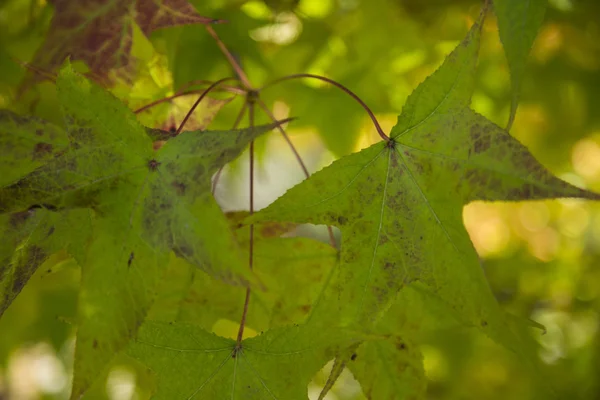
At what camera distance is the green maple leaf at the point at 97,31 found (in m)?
0.81

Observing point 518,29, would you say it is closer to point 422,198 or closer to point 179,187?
point 422,198

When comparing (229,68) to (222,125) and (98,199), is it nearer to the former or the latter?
(222,125)

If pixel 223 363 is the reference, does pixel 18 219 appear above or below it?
above

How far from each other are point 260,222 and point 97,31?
46cm

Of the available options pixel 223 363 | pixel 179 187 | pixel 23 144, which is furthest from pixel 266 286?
pixel 23 144

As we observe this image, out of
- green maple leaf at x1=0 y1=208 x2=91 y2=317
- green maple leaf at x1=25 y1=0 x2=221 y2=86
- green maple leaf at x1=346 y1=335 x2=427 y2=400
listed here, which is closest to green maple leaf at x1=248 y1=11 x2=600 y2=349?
green maple leaf at x1=346 y1=335 x2=427 y2=400

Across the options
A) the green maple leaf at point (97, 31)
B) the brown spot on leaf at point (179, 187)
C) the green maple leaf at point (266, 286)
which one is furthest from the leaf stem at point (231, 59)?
the brown spot on leaf at point (179, 187)

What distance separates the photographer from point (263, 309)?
80 centimetres

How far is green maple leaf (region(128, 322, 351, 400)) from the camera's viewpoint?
2.05ft

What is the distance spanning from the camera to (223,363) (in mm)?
666

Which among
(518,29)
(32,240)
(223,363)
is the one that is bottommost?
(223,363)

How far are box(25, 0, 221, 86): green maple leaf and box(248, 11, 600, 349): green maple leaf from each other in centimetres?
40

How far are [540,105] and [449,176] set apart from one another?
1077 mm

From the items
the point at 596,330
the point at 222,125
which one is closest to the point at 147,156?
the point at 222,125
